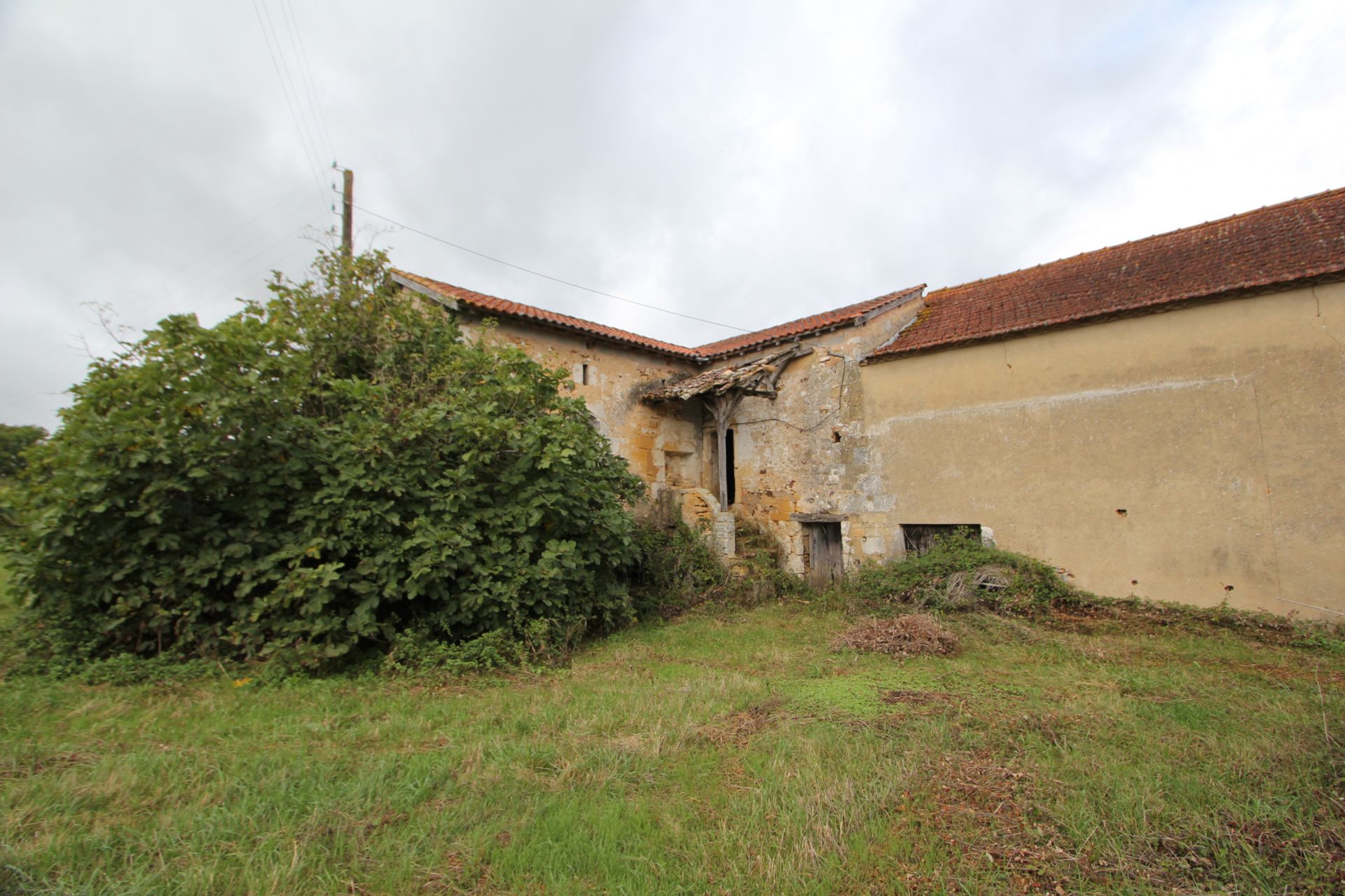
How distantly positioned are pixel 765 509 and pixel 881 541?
7.81ft

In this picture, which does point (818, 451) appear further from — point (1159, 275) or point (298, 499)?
point (298, 499)

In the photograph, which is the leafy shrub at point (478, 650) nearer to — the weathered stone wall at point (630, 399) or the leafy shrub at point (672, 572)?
the leafy shrub at point (672, 572)

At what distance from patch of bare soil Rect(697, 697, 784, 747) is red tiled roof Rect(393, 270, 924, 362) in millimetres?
7485

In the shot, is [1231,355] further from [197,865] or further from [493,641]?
[197,865]

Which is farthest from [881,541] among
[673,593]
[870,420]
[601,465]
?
[601,465]

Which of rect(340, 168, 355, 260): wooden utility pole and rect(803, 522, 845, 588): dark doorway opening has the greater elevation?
rect(340, 168, 355, 260): wooden utility pole

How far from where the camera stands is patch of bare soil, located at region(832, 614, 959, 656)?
6887 mm

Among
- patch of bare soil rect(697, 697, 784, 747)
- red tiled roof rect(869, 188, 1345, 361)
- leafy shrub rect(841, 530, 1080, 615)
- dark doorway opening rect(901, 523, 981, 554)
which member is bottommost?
patch of bare soil rect(697, 697, 784, 747)

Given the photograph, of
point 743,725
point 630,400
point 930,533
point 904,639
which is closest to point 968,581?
point 930,533

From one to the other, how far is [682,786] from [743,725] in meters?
1.05

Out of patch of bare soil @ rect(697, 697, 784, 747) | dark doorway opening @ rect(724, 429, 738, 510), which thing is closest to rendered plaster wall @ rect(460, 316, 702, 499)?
dark doorway opening @ rect(724, 429, 738, 510)

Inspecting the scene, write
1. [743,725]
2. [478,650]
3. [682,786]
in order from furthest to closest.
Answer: [478,650] → [743,725] → [682,786]

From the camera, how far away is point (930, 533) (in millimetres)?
10617

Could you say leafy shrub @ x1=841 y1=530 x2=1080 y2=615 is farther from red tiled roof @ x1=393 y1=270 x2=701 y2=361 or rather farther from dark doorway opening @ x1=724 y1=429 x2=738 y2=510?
red tiled roof @ x1=393 y1=270 x2=701 y2=361
